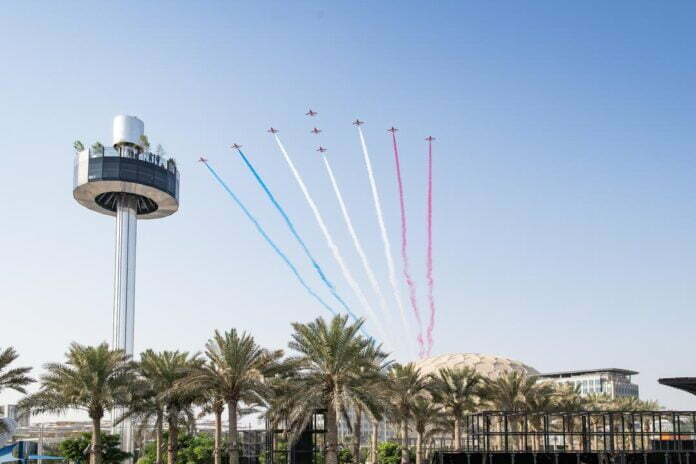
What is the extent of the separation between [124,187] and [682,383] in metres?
88.0

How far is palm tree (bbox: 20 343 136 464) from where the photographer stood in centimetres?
4756

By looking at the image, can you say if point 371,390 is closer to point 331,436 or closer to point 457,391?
point 331,436

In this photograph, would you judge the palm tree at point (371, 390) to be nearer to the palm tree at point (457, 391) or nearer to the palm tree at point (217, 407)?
the palm tree at point (217, 407)

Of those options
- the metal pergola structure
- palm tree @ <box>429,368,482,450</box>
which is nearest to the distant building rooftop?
the metal pergola structure

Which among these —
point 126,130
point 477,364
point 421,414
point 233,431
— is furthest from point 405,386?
point 126,130

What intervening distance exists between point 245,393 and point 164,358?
8.76 m

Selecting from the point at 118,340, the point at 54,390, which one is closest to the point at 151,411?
the point at 54,390

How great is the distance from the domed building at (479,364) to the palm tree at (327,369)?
68281 mm

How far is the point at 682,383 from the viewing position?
3825cm

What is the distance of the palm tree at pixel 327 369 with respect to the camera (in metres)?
44.2

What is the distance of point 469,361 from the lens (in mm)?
119875

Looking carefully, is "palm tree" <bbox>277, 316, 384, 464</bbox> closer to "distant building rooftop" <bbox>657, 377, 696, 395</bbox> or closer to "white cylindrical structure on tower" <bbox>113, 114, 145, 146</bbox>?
"distant building rooftop" <bbox>657, 377, 696, 395</bbox>

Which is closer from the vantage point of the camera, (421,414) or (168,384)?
(168,384)

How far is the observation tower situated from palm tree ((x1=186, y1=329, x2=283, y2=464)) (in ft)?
221
